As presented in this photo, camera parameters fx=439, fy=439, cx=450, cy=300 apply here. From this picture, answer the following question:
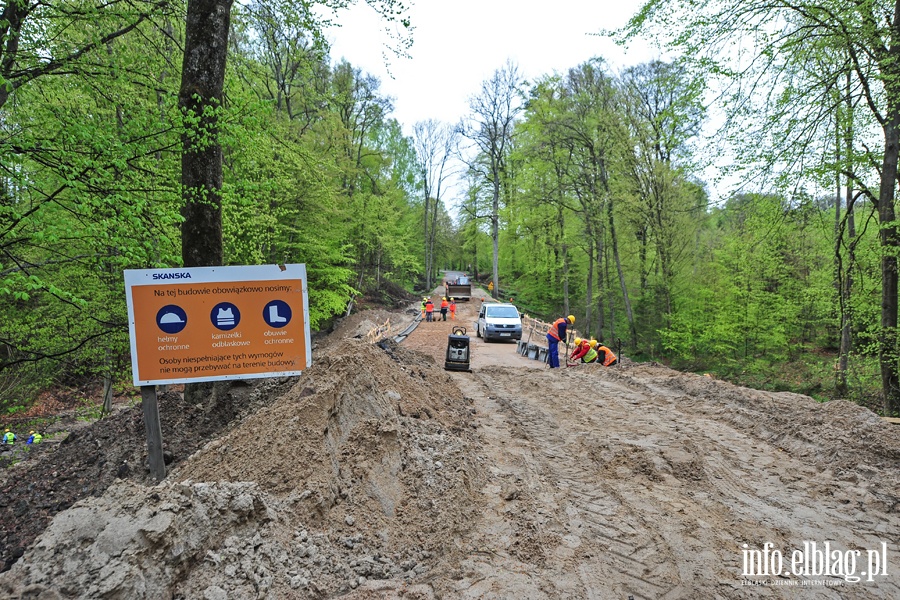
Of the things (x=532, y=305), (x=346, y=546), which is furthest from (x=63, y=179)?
(x=532, y=305)

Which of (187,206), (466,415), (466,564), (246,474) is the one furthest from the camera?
(466,415)

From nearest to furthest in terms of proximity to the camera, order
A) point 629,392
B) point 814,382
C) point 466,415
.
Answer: point 466,415
point 629,392
point 814,382

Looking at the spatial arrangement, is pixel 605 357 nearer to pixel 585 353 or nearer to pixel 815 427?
pixel 585 353

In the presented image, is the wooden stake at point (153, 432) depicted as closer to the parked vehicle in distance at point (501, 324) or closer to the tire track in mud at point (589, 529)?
the tire track in mud at point (589, 529)

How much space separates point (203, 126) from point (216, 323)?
3.05 metres

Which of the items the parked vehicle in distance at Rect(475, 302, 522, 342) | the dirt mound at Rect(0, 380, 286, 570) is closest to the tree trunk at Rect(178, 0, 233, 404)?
the dirt mound at Rect(0, 380, 286, 570)

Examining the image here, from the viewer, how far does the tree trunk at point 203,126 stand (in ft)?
20.6

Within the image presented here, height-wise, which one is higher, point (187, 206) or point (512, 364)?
point (187, 206)

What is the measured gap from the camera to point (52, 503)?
5246 millimetres

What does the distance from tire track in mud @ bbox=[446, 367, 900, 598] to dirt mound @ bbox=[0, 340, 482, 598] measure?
96 cm

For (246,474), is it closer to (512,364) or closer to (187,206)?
(187,206)

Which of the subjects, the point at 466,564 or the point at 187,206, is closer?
the point at 466,564

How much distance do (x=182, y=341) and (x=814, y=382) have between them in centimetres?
1869

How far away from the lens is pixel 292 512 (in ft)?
12.9
